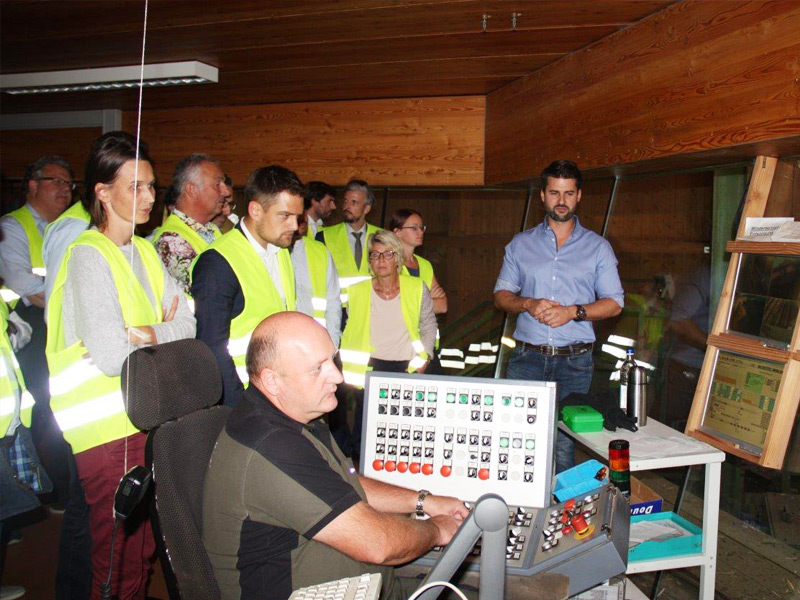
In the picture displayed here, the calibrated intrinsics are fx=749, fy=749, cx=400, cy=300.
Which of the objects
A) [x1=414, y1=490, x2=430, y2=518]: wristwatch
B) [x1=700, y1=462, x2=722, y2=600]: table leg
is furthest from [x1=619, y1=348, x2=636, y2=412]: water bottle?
[x1=414, y1=490, x2=430, y2=518]: wristwatch

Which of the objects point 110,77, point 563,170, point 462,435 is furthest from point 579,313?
point 110,77

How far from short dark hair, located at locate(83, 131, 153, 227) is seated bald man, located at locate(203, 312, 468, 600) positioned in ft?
2.98

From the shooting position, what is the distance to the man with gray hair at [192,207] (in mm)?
3055

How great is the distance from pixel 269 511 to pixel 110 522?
2.99ft

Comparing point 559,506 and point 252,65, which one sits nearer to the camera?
point 559,506

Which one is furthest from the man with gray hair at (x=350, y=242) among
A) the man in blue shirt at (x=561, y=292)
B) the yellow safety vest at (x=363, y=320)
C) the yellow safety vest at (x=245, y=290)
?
the yellow safety vest at (x=245, y=290)

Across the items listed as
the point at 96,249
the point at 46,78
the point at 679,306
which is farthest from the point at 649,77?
the point at 46,78

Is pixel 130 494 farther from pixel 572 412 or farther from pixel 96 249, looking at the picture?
pixel 572 412

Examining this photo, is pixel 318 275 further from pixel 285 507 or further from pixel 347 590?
pixel 347 590

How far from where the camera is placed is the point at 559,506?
1.95 metres

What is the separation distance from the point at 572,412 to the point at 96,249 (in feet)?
5.37

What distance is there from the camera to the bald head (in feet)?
5.57

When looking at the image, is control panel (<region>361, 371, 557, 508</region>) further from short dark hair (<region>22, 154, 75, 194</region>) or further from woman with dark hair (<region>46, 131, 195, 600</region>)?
short dark hair (<region>22, 154, 75, 194</region>)

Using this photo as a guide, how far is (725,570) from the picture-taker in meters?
3.20
